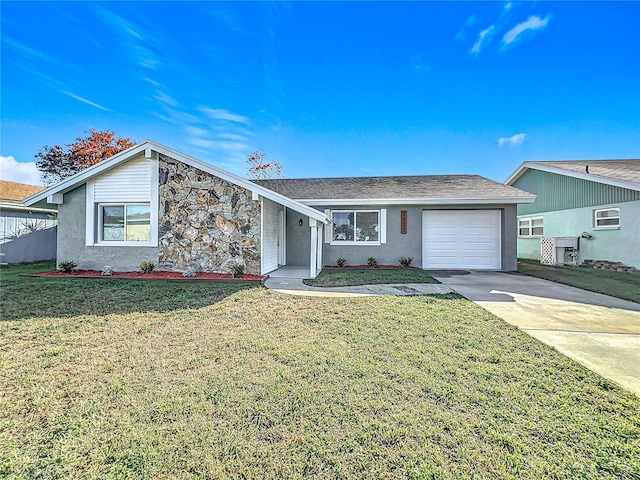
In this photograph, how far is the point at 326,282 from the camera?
27.8ft

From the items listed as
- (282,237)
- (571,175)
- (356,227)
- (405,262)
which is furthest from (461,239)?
(571,175)

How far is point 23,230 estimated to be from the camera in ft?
42.3

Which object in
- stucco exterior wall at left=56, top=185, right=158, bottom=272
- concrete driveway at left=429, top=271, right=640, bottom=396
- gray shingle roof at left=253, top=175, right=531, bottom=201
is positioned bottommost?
concrete driveway at left=429, top=271, right=640, bottom=396

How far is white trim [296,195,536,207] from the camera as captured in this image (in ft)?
35.8

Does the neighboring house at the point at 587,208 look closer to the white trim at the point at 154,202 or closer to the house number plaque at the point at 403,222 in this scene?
the house number plaque at the point at 403,222

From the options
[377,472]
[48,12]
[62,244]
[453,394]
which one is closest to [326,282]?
[453,394]

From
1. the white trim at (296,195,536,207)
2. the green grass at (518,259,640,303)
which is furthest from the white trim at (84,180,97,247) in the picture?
the green grass at (518,259,640,303)

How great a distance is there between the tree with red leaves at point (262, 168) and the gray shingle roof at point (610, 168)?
1827cm

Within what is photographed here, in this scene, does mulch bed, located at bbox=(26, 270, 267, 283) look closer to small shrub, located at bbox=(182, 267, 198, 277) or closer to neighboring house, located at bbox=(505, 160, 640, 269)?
small shrub, located at bbox=(182, 267, 198, 277)

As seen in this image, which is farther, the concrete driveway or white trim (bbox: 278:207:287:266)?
white trim (bbox: 278:207:287:266)

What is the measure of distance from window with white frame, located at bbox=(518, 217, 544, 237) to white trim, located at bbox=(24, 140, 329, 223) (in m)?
14.0

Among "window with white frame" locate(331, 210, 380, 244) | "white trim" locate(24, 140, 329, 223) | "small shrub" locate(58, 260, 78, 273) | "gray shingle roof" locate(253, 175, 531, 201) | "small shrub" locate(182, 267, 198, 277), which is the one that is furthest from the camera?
"window with white frame" locate(331, 210, 380, 244)

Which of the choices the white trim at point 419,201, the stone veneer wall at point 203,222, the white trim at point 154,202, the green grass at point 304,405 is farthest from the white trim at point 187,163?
the green grass at point 304,405

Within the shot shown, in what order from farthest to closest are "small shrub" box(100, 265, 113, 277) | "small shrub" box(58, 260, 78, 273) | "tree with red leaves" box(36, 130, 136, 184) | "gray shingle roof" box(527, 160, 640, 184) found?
"tree with red leaves" box(36, 130, 136, 184) < "gray shingle roof" box(527, 160, 640, 184) < "small shrub" box(58, 260, 78, 273) < "small shrub" box(100, 265, 113, 277)
